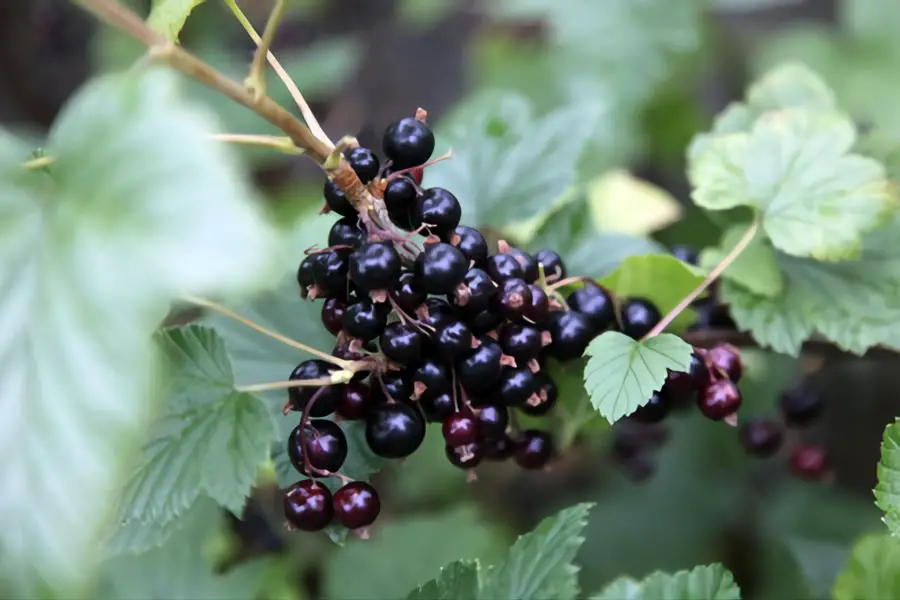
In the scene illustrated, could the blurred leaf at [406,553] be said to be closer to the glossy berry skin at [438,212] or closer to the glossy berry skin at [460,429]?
the glossy berry skin at [460,429]

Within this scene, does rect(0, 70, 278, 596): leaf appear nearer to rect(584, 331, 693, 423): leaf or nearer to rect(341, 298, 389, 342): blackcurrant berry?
rect(341, 298, 389, 342): blackcurrant berry

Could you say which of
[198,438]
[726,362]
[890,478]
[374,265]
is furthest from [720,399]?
[198,438]

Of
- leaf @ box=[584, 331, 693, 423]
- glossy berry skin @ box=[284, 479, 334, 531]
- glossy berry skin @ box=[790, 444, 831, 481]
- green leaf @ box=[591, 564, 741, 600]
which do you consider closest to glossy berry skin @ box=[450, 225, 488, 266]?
leaf @ box=[584, 331, 693, 423]

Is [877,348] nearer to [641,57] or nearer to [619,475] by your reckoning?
[619,475]

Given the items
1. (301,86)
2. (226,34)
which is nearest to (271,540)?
(301,86)

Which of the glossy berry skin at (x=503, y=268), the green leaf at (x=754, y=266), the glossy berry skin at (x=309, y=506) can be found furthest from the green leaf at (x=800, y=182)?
the glossy berry skin at (x=309, y=506)

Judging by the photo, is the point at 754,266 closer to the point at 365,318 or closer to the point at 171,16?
the point at 365,318
